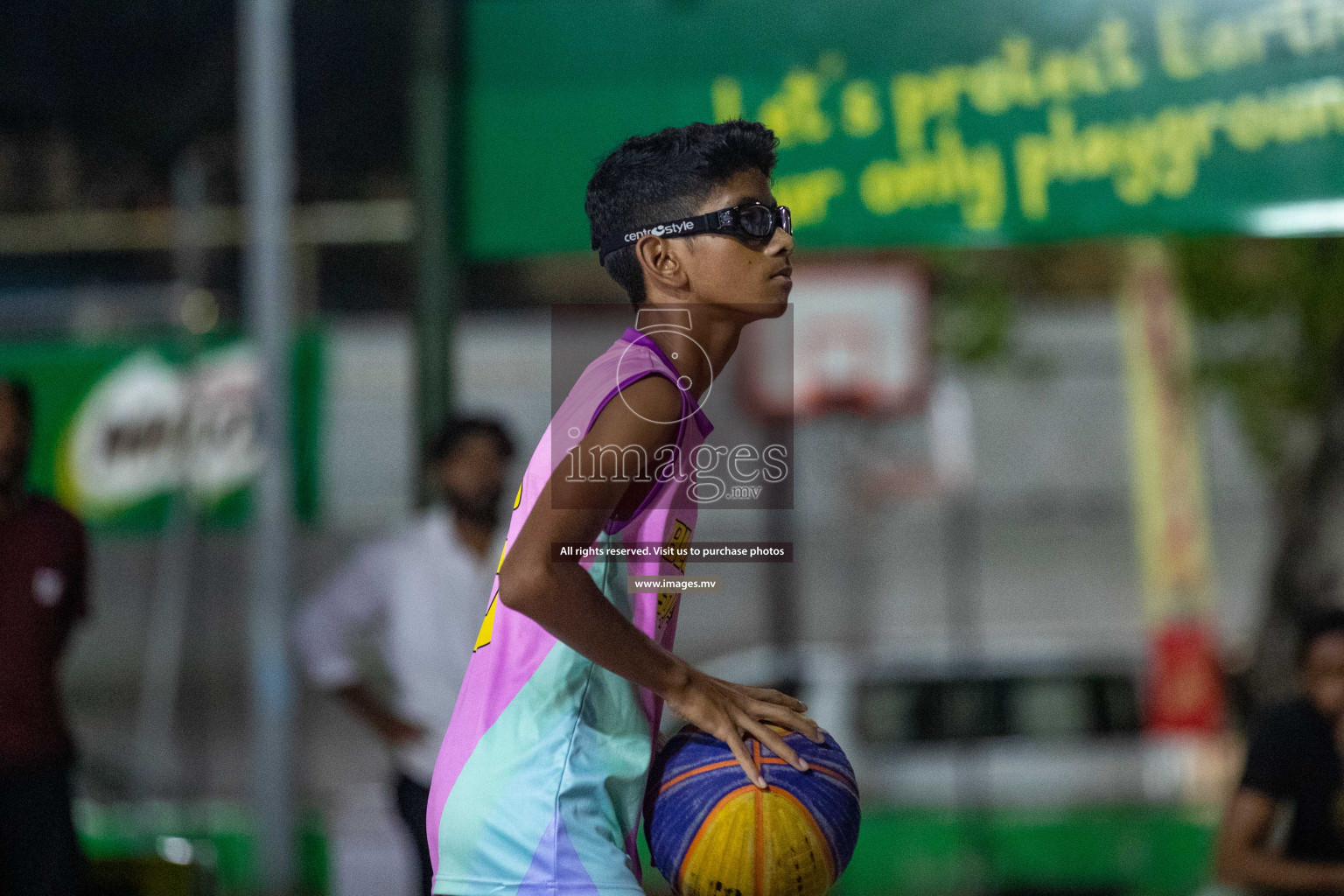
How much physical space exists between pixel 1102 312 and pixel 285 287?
13.4 metres

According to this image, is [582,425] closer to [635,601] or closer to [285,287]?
[635,601]

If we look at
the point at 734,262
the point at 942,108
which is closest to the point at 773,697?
the point at 734,262

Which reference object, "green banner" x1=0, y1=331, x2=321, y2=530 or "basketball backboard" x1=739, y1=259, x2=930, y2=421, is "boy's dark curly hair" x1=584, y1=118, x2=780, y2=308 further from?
"basketball backboard" x1=739, y1=259, x2=930, y2=421

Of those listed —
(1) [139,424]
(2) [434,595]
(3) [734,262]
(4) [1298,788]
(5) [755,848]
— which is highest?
(1) [139,424]

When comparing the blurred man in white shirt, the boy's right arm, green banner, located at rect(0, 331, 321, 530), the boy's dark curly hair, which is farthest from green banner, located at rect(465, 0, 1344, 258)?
the boy's right arm

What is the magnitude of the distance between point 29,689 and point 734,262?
2.86 meters

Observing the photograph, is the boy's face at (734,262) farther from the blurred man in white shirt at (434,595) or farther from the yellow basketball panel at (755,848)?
the blurred man in white shirt at (434,595)

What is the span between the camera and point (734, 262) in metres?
2.13

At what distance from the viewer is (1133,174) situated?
5.21 meters

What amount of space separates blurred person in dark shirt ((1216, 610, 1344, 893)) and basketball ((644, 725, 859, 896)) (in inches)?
92.0

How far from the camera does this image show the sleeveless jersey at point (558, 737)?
2.01 meters

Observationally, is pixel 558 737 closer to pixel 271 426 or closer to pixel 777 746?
pixel 777 746

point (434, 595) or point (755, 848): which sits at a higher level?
point (434, 595)

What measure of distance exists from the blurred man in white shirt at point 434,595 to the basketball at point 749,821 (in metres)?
2.35
